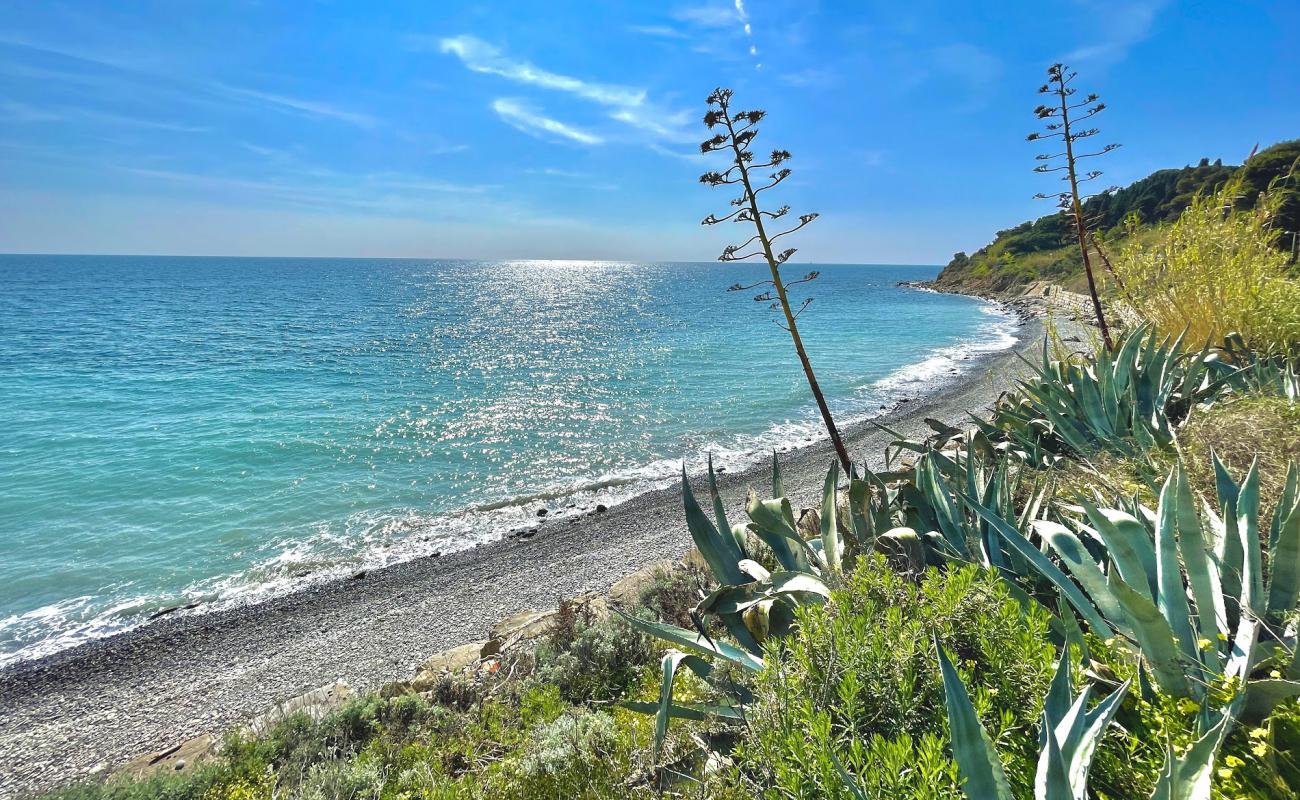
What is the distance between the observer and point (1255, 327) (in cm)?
588

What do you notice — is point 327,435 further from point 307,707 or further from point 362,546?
point 307,707

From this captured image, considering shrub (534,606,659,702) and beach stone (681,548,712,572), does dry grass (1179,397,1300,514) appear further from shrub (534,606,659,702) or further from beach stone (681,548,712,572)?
beach stone (681,548,712,572)

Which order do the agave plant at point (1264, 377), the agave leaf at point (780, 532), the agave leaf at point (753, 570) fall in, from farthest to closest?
the agave plant at point (1264, 377)
the agave leaf at point (780, 532)
the agave leaf at point (753, 570)

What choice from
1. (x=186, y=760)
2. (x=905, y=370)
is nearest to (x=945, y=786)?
(x=186, y=760)

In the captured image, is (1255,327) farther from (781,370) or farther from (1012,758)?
(781,370)

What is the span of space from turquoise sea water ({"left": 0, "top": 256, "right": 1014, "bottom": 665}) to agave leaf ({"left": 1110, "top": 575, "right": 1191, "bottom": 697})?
11210 millimetres

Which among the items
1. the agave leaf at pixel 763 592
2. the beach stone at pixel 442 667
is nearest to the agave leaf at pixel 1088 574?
the agave leaf at pixel 763 592

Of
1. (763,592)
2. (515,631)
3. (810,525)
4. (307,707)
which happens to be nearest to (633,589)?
(515,631)

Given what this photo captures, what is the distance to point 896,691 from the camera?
6.01 ft

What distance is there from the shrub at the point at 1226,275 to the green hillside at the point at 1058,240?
98.4ft

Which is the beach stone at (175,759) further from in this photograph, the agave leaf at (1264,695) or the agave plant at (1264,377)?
the agave plant at (1264,377)

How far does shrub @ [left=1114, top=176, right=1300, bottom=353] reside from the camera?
5758 mm

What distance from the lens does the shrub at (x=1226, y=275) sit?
5.76m

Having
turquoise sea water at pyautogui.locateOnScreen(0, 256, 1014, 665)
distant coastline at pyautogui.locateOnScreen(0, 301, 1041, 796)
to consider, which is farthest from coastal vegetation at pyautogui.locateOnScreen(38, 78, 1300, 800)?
turquoise sea water at pyautogui.locateOnScreen(0, 256, 1014, 665)
